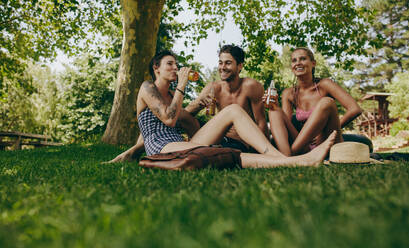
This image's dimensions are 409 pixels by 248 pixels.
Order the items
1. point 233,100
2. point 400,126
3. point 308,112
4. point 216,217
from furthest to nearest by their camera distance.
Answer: point 400,126, point 233,100, point 308,112, point 216,217

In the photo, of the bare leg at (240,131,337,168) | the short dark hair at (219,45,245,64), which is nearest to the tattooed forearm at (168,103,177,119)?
the bare leg at (240,131,337,168)

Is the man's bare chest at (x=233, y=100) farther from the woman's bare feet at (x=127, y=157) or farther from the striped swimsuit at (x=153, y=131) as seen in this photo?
the woman's bare feet at (x=127, y=157)

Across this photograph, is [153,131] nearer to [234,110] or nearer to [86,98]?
[234,110]

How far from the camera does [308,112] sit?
480cm

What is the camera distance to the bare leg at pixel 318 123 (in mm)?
4020

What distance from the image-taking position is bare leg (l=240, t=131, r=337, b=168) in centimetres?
333

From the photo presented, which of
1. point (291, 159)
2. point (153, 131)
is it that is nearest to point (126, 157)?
point (153, 131)

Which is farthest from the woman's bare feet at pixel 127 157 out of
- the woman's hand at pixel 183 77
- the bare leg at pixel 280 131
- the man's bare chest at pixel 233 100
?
the bare leg at pixel 280 131

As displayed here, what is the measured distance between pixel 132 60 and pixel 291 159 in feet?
24.3

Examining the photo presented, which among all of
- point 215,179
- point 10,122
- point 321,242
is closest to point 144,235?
point 321,242

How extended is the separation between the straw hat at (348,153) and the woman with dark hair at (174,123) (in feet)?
0.31

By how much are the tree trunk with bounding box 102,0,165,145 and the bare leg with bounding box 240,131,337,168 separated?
6.46m

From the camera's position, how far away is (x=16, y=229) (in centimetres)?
129

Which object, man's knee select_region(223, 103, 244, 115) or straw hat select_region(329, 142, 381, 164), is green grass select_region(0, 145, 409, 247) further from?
man's knee select_region(223, 103, 244, 115)
